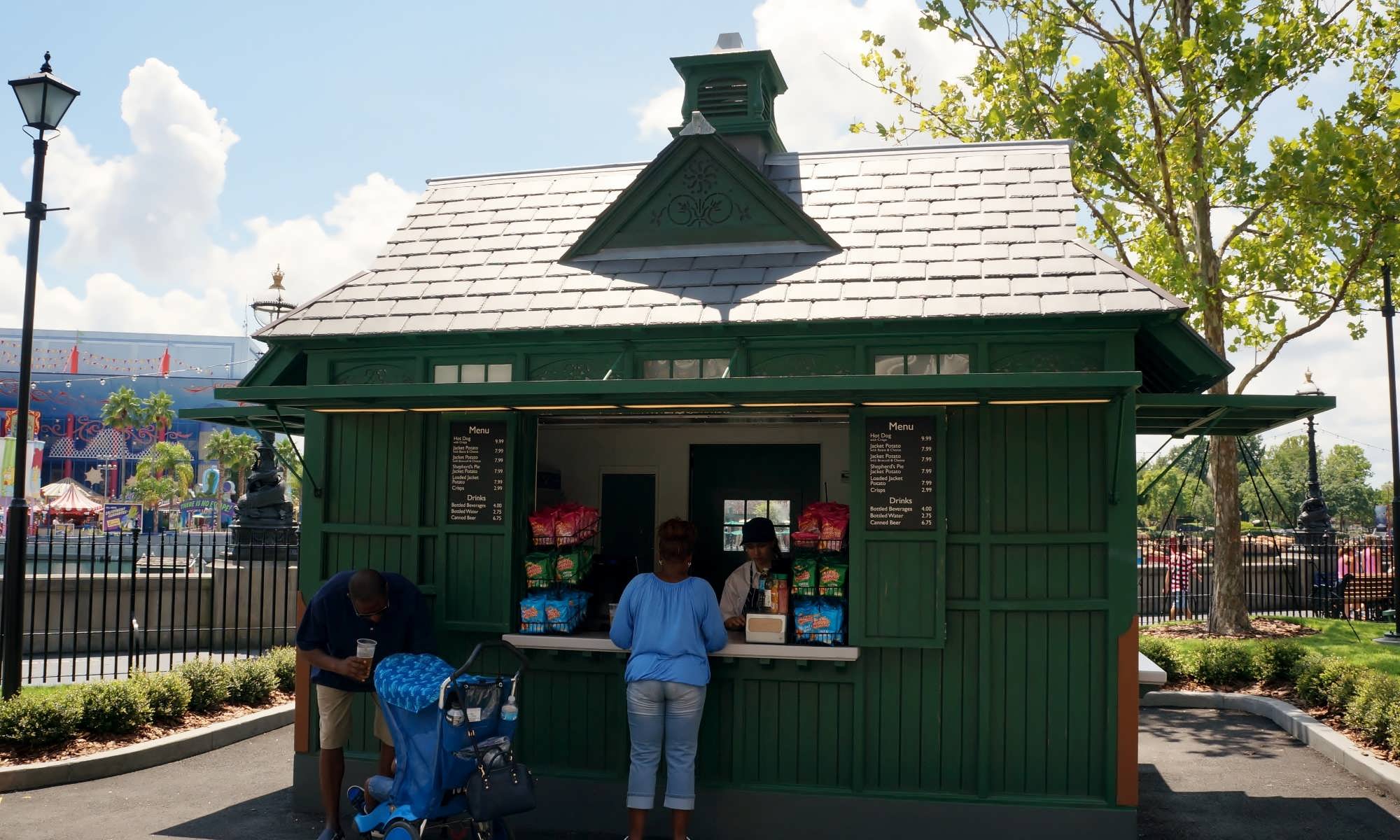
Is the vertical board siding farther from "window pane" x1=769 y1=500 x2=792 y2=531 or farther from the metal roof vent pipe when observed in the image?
the metal roof vent pipe

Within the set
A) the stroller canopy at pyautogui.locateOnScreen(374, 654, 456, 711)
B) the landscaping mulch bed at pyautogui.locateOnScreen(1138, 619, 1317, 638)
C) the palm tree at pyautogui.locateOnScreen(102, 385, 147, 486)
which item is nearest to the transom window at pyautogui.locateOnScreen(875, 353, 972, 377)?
the stroller canopy at pyautogui.locateOnScreen(374, 654, 456, 711)

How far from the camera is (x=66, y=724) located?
8555 mm

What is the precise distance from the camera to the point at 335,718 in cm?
675

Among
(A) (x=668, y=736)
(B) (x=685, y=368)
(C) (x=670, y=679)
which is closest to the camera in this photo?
(C) (x=670, y=679)

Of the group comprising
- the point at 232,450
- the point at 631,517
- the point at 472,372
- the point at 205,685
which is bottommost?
the point at 205,685

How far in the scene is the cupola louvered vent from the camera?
9.41m

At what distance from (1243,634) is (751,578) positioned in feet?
39.0

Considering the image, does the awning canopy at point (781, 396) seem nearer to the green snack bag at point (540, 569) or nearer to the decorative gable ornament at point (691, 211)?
the green snack bag at point (540, 569)

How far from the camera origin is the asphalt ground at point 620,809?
23.2 ft

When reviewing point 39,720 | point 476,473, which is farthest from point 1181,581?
point 39,720

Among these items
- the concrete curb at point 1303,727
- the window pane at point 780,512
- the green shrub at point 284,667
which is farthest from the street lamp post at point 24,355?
the concrete curb at point 1303,727

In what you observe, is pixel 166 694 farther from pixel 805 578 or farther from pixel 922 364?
pixel 922 364

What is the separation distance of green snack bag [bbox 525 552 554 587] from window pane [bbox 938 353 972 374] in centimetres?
298

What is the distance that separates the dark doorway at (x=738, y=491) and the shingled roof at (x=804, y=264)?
97.7 inches
